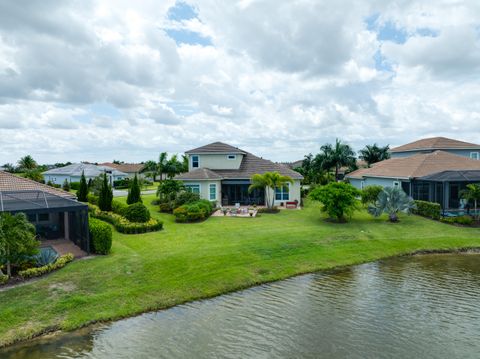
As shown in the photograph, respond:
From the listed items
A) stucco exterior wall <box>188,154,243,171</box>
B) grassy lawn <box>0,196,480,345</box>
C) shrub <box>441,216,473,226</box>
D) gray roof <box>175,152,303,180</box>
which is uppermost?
stucco exterior wall <box>188,154,243,171</box>

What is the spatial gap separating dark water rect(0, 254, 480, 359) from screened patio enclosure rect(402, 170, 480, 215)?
15.4 metres

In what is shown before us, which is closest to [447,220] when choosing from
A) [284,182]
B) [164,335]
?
[284,182]

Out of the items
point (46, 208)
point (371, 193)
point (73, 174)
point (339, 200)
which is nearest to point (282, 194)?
point (371, 193)

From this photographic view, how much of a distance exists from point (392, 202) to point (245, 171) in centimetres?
1546

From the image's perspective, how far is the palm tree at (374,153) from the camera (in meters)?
55.2

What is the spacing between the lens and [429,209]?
2980 cm

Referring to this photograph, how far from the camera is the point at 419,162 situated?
3578cm

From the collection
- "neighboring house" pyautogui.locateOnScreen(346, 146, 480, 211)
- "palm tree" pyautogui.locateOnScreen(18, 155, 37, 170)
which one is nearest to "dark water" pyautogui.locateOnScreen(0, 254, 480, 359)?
"neighboring house" pyautogui.locateOnScreen(346, 146, 480, 211)

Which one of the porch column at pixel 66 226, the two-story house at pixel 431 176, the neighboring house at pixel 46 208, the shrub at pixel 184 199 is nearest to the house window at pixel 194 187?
the shrub at pixel 184 199

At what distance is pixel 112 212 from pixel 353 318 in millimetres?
22111

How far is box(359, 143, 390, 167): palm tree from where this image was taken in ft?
181

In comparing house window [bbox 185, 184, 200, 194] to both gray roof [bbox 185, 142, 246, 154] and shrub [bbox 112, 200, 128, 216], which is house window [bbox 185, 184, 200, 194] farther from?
shrub [bbox 112, 200, 128, 216]

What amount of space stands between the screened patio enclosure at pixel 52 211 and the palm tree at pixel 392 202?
21.1 m

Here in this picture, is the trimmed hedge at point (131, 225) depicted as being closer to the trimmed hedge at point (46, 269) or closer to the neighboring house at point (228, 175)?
the trimmed hedge at point (46, 269)
